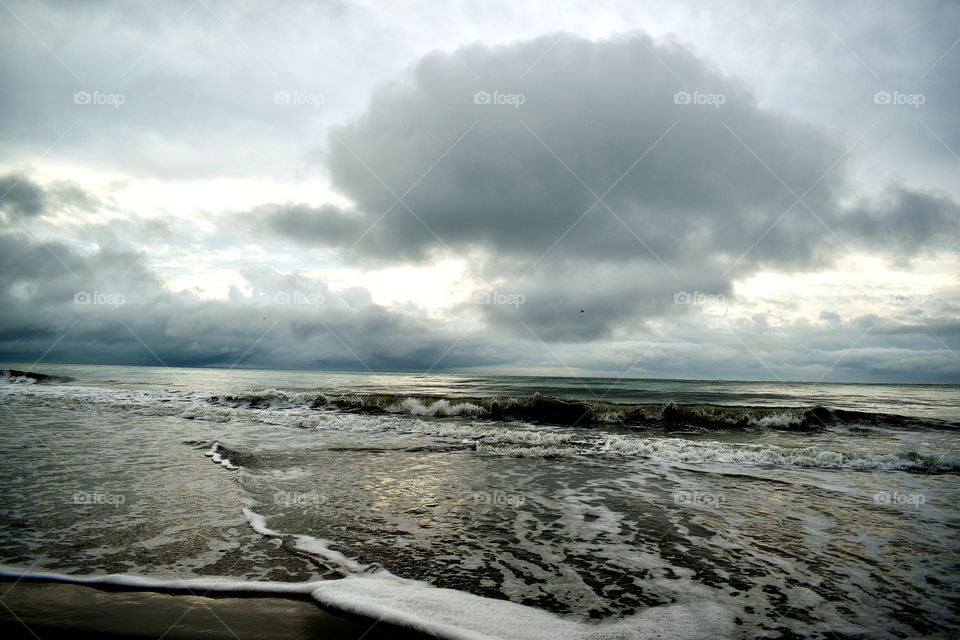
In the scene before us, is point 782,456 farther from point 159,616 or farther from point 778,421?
point 159,616

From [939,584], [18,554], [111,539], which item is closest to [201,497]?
[111,539]

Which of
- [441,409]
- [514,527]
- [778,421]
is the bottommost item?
[778,421]

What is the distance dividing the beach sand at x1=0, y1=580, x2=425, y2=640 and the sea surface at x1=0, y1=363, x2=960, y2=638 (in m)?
0.26

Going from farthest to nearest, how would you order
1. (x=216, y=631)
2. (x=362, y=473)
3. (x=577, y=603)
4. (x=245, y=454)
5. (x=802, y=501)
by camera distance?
(x=245, y=454), (x=362, y=473), (x=802, y=501), (x=577, y=603), (x=216, y=631)

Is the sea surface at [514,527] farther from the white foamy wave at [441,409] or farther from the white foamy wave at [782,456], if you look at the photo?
the white foamy wave at [441,409]

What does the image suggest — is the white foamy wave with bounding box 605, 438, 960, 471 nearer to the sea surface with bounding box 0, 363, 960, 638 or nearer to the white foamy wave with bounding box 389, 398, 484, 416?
the sea surface with bounding box 0, 363, 960, 638

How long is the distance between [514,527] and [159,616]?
16.3 feet

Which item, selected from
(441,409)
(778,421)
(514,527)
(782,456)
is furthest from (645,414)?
(514,527)

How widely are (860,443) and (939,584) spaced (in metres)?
16.2

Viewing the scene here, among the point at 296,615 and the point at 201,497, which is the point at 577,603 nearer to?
the point at 296,615

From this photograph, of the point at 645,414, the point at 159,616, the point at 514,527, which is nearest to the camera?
the point at 159,616

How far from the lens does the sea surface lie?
4887 mm

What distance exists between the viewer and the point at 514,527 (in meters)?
7.53

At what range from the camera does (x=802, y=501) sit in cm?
975
